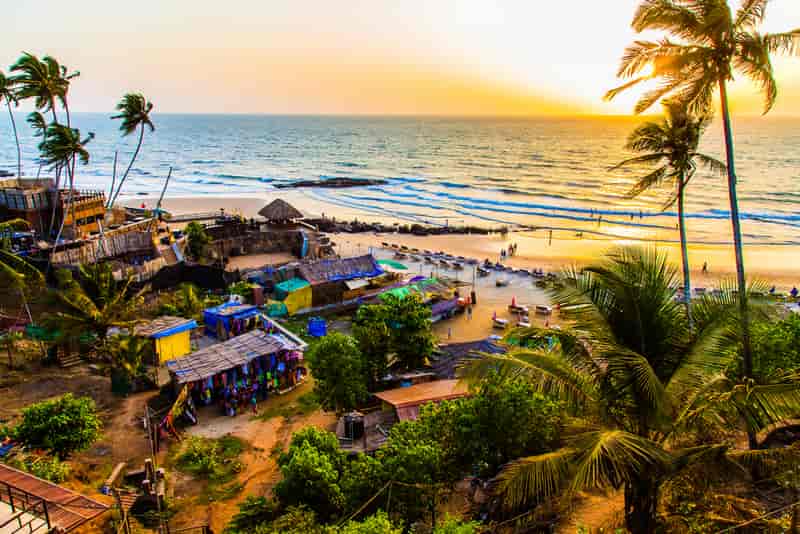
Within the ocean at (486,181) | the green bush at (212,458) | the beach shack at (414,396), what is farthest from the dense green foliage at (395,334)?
the ocean at (486,181)

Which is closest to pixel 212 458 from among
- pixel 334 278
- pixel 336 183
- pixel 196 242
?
pixel 334 278

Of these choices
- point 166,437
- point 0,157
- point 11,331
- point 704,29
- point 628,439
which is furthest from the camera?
point 0,157

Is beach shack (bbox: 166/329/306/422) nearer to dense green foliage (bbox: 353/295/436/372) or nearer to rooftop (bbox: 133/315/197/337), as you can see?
rooftop (bbox: 133/315/197/337)

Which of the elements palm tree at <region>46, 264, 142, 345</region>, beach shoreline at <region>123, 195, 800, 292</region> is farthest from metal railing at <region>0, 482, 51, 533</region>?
beach shoreline at <region>123, 195, 800, 292</region>

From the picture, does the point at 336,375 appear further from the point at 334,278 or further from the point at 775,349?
the point at 334,278

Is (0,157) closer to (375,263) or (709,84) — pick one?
(375,263)

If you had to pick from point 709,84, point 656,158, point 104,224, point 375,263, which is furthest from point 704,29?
point 104,224
